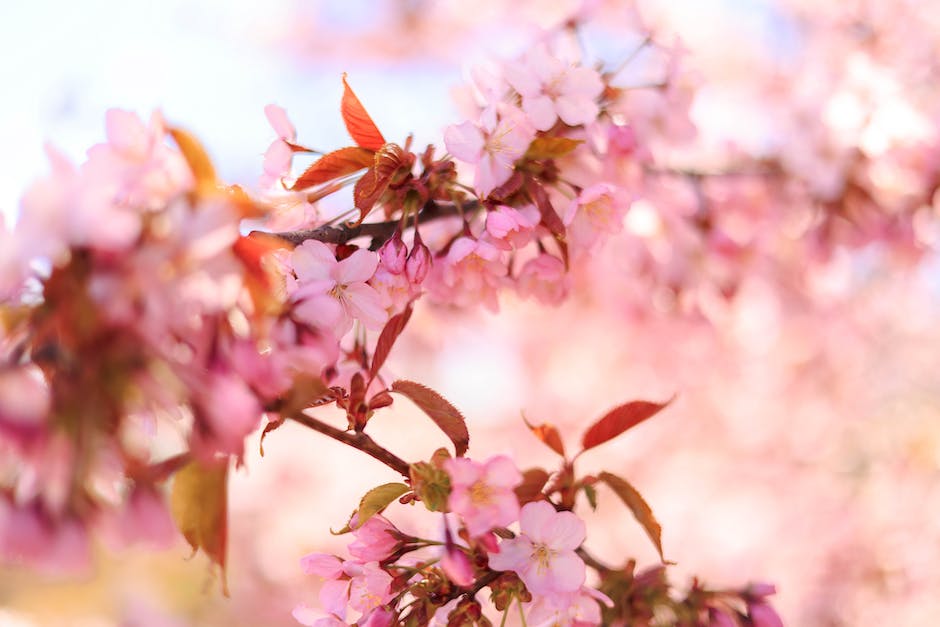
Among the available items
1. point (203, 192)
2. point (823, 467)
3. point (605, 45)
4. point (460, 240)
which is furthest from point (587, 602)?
point (605, 45)

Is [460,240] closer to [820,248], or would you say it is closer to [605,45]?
[820,248]

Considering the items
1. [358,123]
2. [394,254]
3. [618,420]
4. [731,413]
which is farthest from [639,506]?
[731,413]

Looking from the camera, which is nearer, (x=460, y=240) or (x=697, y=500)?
(x=460, y=240)

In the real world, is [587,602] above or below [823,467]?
below

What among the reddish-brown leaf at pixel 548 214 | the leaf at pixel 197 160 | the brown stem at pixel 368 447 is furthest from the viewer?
the reddish-brown leaf at pixel 548 214

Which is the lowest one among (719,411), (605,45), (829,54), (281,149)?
(281,149)

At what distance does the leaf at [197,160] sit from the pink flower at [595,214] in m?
0.35

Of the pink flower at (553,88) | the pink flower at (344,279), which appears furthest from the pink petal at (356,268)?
the pink flower at (553,88)

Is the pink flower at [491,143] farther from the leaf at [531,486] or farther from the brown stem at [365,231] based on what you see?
the leaf at [531,486]

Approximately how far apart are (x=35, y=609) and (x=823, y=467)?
165 inches

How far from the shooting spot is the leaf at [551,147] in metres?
0.67

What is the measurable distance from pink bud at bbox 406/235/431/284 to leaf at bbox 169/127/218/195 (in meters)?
0.22

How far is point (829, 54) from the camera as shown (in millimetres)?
1608

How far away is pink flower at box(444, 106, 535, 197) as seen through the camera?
668 millimetres
